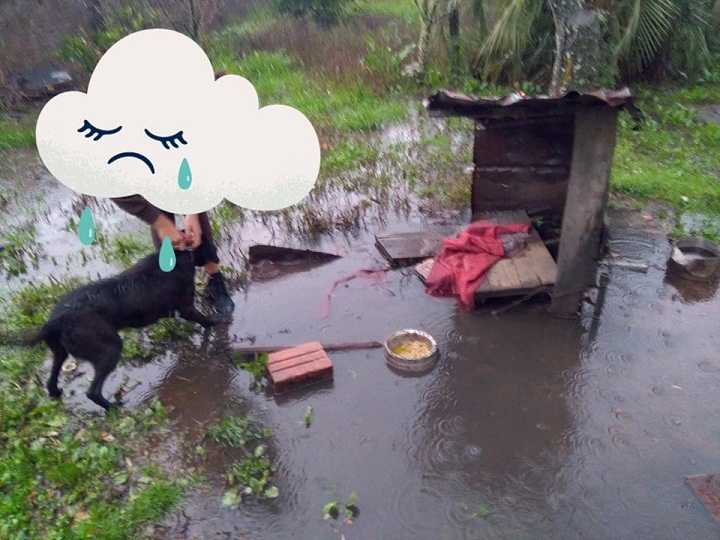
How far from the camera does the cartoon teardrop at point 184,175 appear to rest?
334cm

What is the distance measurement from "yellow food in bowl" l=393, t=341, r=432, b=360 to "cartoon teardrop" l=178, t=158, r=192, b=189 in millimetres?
2022

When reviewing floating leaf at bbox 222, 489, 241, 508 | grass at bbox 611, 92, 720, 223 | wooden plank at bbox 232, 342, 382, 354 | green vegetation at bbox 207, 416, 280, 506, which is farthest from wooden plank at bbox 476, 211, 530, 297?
grass at bbox 611, 92, 720, 223

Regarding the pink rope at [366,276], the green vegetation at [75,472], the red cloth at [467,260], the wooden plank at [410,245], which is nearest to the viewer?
the green vegetation at [75,472]

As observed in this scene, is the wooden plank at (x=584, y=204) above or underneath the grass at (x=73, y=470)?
above

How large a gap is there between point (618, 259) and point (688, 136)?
4132 mm

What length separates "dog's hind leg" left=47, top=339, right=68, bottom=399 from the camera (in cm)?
399

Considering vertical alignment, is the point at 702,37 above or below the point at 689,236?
above

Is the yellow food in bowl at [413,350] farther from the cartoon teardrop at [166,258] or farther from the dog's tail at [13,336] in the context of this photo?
the dog's tail at [13,336]

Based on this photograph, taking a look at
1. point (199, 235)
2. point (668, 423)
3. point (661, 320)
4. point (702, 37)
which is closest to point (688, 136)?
point (702, 37)

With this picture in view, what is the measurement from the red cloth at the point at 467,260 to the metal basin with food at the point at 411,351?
623 millimetres

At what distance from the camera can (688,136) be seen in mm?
8414

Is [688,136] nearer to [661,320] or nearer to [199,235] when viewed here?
[661,320]

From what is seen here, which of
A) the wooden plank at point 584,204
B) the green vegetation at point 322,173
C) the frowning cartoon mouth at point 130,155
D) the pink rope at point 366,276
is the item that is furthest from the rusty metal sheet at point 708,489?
the frowning cartoon mouth at point 130,155

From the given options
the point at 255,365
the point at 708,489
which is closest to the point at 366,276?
the point at 255,365
